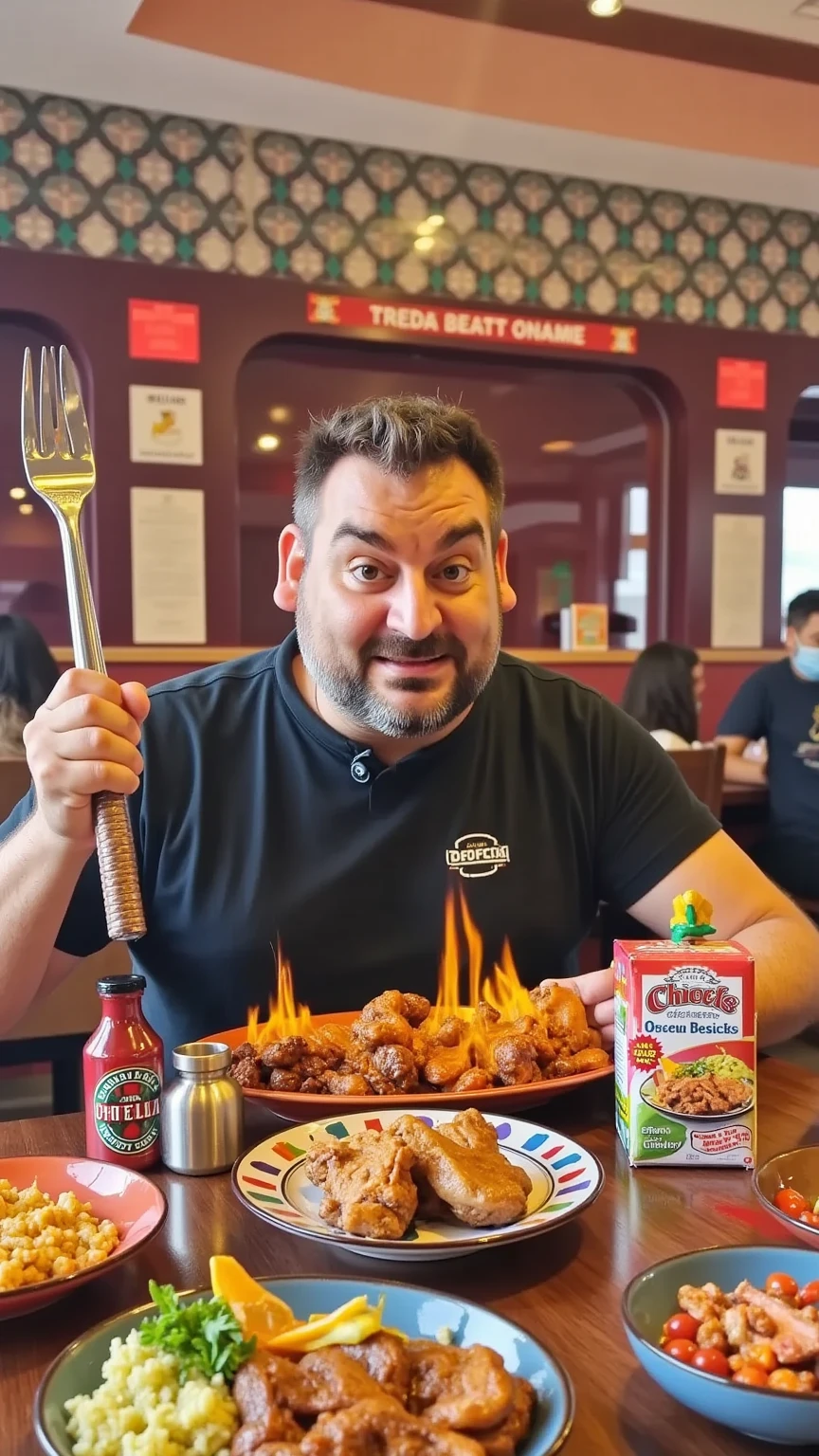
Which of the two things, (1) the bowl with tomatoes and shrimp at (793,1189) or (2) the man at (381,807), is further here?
(2) the man at (381,807)

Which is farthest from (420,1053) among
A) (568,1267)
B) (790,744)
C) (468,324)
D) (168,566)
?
(468,324)

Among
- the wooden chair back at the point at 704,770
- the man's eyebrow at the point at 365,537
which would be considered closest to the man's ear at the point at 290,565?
the man's eyebrow at the point at 365,537

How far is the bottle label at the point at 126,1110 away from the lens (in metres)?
1.04

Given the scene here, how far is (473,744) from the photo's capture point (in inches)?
67.3

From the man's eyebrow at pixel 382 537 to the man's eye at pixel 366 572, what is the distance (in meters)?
0.02

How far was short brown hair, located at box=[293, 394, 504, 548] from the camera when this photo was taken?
4.96 feet

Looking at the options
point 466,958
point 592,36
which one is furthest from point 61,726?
point 592,36

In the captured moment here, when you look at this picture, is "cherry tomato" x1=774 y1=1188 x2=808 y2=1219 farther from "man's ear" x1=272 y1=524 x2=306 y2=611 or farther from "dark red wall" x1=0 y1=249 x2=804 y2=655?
"dark red wall" x1=0 y1=249 x2=804 y2=655

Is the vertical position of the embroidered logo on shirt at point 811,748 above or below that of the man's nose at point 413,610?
below

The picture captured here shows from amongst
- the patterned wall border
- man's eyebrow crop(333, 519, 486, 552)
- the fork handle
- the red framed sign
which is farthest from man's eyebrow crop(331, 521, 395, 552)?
the patterned wall border

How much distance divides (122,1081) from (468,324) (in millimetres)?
4498

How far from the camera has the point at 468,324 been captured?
16.4 ft

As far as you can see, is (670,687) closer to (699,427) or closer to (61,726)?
(699,427)

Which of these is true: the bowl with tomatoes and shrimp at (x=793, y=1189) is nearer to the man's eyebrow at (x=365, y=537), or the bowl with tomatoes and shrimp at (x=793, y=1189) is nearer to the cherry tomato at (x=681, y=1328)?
the cherry tomato at (x=681, y=1328)
